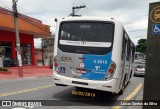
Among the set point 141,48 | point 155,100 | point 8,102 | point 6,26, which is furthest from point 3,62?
point 141,48

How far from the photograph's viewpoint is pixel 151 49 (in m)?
6.02

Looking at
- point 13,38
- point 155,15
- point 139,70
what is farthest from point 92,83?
point 13,38

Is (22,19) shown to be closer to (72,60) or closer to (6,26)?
(6,26)

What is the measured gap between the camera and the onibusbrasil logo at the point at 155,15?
19.1 ft

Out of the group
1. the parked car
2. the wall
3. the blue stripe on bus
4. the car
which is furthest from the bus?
the parked car

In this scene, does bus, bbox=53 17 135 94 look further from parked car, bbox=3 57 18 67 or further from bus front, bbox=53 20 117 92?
parked car, bbox=3 57 18 67

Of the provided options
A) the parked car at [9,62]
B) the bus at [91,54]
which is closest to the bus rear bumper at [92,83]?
the bus at [91,54]

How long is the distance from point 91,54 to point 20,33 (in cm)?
2137

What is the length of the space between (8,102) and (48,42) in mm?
36440

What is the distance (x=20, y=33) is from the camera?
28031mm

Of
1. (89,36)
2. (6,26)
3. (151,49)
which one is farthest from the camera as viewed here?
(6,26)

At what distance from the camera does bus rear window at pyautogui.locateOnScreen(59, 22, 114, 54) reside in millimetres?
8211

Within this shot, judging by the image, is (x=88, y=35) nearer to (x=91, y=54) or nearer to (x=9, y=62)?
(x=91, y=54)

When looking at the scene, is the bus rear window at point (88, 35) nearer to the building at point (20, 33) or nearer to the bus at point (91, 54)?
the bus at point (91, 54)
